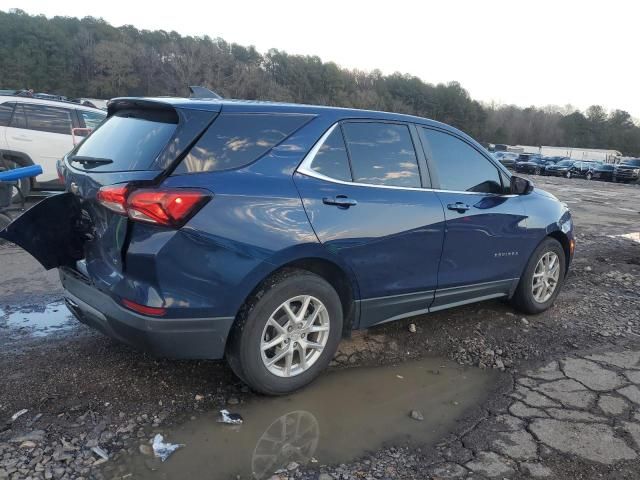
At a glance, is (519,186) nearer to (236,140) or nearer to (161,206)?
(236,140)

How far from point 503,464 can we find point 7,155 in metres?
8.72

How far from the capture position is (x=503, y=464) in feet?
8.89

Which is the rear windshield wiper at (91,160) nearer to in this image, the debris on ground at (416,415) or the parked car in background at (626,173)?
the debris on ground at (416,415)

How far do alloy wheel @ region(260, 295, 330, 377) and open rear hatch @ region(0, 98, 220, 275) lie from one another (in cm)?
95

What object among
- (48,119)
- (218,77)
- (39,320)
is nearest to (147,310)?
(39,320)

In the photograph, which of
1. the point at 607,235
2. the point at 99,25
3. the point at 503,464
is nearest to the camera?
the point at 503,464

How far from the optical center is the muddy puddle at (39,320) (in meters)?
3.98

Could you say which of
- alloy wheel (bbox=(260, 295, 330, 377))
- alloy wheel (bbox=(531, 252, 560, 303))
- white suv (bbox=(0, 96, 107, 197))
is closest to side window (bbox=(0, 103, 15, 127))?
white suv (bbox=(0, 96, 107, 197))

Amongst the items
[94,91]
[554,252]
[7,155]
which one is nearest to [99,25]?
[94,91]

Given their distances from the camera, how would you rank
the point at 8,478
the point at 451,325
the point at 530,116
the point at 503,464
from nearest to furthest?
the point at 8,478 < the point at 503,464 < the point at 451,325 < the point at 530,116

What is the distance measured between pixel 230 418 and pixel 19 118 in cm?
817

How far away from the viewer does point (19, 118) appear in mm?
8938

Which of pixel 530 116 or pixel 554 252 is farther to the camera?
pixel 530 116

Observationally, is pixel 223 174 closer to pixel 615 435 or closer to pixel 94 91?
pixel 615 435
